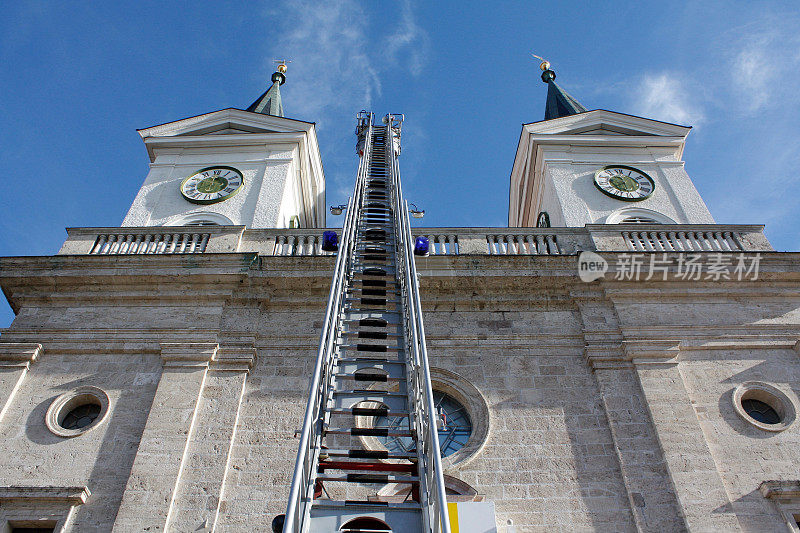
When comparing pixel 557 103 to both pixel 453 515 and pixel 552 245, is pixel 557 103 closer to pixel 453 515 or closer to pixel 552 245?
pixel 552 245

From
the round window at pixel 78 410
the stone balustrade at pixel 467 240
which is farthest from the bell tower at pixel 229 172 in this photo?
the round window at pixel 78 410

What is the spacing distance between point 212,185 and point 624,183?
9844mm

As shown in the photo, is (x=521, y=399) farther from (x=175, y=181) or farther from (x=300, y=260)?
(x=175, y=181)

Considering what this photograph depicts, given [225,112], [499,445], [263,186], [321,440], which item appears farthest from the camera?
[225,112]

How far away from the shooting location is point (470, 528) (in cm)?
794

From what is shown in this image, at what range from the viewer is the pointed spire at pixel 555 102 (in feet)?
74.8

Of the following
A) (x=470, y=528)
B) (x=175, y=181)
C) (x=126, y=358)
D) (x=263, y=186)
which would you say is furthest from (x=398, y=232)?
(x=175, y=181)

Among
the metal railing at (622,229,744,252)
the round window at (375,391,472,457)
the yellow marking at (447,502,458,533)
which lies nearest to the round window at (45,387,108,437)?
→ the round window at (375,391,472,457)

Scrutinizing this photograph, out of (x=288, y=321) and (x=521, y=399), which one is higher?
(x=288, y=321)

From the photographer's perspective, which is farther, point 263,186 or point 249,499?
point 263,186

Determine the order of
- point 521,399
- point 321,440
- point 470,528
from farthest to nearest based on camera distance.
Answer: point 521,399 < point 470,528 < point 321,440

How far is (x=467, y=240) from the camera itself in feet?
42.8

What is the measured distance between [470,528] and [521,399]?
277cm

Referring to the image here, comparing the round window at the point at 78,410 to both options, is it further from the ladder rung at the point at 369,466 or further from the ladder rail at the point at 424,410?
the ladder rung at the point at 369,466
